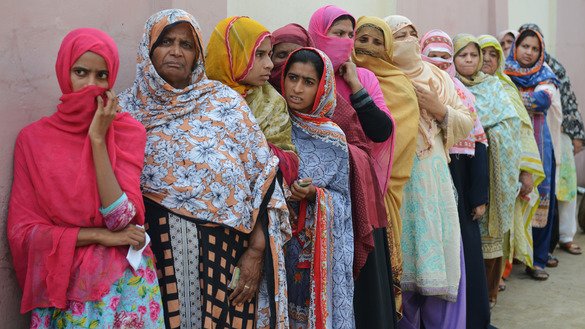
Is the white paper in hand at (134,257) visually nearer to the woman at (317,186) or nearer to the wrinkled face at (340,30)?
the woman at (317,186)

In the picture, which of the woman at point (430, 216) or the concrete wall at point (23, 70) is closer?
the concrete wall at point (23, 70)

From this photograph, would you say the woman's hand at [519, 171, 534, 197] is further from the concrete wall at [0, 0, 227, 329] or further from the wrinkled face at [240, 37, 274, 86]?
the concrete wall at [0, 0, 227, 329]

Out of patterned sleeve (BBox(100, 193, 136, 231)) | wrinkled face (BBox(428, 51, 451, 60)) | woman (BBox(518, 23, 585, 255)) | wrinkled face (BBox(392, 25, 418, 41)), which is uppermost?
wrinkled face (BBox(392, 25, 418, 41))

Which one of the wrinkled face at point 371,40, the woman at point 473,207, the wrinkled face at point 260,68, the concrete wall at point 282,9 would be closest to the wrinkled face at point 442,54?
the woman at point 473,207

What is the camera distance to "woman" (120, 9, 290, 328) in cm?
268

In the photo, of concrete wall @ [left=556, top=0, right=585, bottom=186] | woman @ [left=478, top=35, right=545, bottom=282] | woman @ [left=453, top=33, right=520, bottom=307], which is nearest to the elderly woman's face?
woman @ [left=453, top=33, right=520, bottom=307]

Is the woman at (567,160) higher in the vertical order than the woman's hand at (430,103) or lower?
lower

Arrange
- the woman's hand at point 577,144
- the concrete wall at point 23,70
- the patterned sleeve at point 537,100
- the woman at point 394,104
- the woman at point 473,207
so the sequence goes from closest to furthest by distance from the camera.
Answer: the concrete wall at point 23,70
the woman at point 394,104
the woman at point 473,207
the patterned sleeve at point 537,100
the woman's hand at point 577,144

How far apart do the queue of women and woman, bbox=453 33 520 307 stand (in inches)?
0.5

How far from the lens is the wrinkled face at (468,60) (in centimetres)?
517

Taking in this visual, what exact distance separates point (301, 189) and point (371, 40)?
1316 mm

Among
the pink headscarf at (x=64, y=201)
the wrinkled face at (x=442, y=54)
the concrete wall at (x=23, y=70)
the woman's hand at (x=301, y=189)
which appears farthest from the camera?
the wrinkled face at (x=442, y=54)

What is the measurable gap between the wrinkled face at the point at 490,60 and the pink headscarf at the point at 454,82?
0.60m

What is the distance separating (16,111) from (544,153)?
484cm
